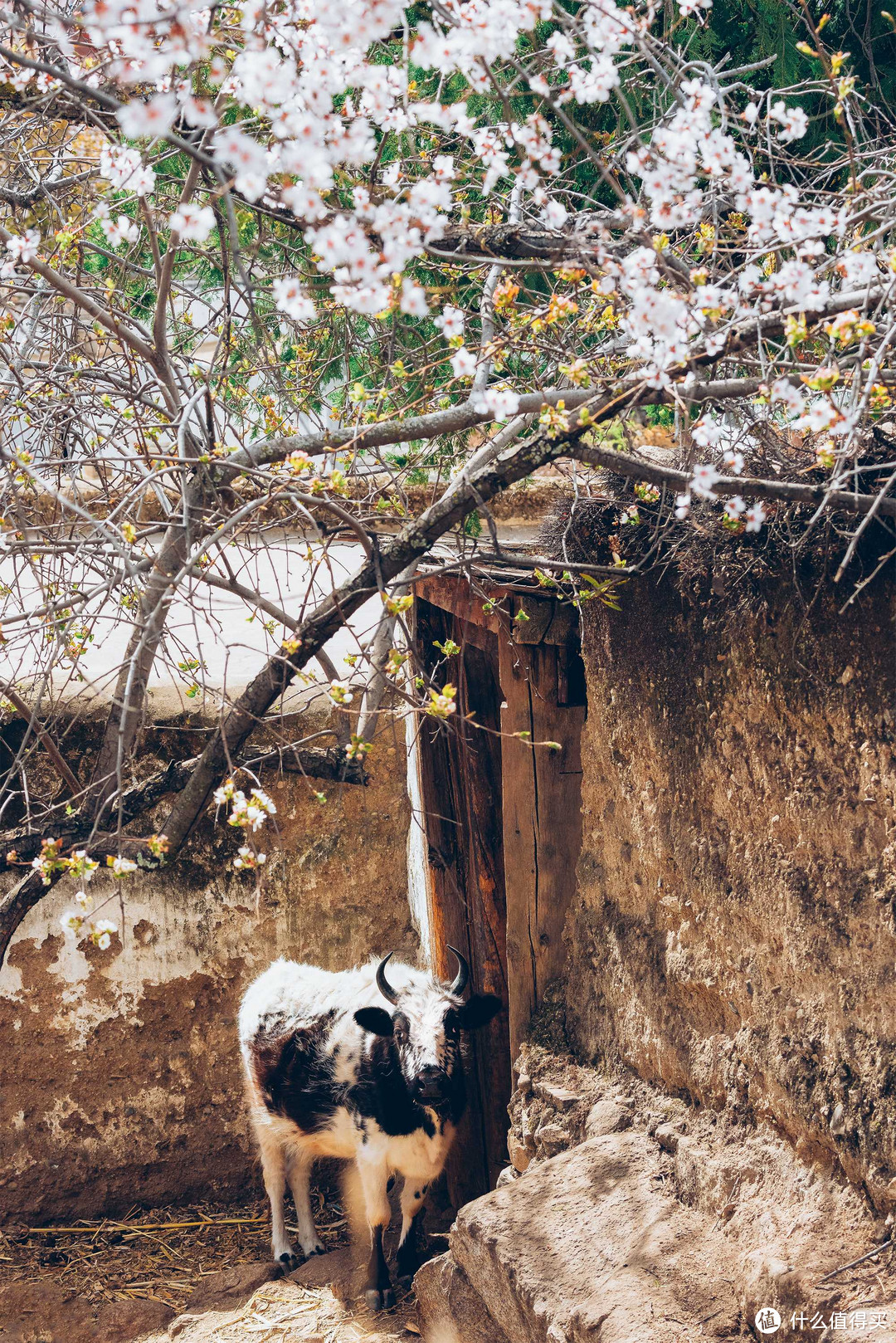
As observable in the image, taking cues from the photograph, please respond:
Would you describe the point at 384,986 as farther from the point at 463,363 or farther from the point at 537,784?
the point at 463,363

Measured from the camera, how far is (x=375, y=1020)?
4.52m

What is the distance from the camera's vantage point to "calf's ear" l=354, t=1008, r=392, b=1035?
4.50m

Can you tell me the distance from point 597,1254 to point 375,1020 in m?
1.69

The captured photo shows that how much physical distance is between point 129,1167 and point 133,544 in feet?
13.5

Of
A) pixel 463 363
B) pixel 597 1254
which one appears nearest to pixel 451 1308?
pixel 597 1254

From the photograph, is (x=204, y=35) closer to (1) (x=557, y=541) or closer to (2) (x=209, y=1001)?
(1) (x=557, y=541)

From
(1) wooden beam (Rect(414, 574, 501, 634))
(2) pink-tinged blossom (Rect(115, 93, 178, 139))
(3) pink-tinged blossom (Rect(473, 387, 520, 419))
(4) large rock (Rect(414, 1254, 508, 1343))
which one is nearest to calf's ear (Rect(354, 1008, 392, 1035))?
(4) large rock (Rect(414, 1254, 508, 1343))

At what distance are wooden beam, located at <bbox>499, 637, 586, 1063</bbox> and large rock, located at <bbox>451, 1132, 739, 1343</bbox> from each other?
1034 mm

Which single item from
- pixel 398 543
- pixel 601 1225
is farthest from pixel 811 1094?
pixel 398 543

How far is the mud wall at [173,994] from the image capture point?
566 cm

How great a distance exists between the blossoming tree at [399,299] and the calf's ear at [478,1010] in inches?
46.0

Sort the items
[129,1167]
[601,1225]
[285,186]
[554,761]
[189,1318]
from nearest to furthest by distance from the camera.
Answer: [285,186], [601,1225], [554,761], [189,1318], [129,1167]

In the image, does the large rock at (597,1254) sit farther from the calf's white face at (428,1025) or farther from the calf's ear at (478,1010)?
the calf's ear at (478,1010)

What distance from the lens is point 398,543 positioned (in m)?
3.08
